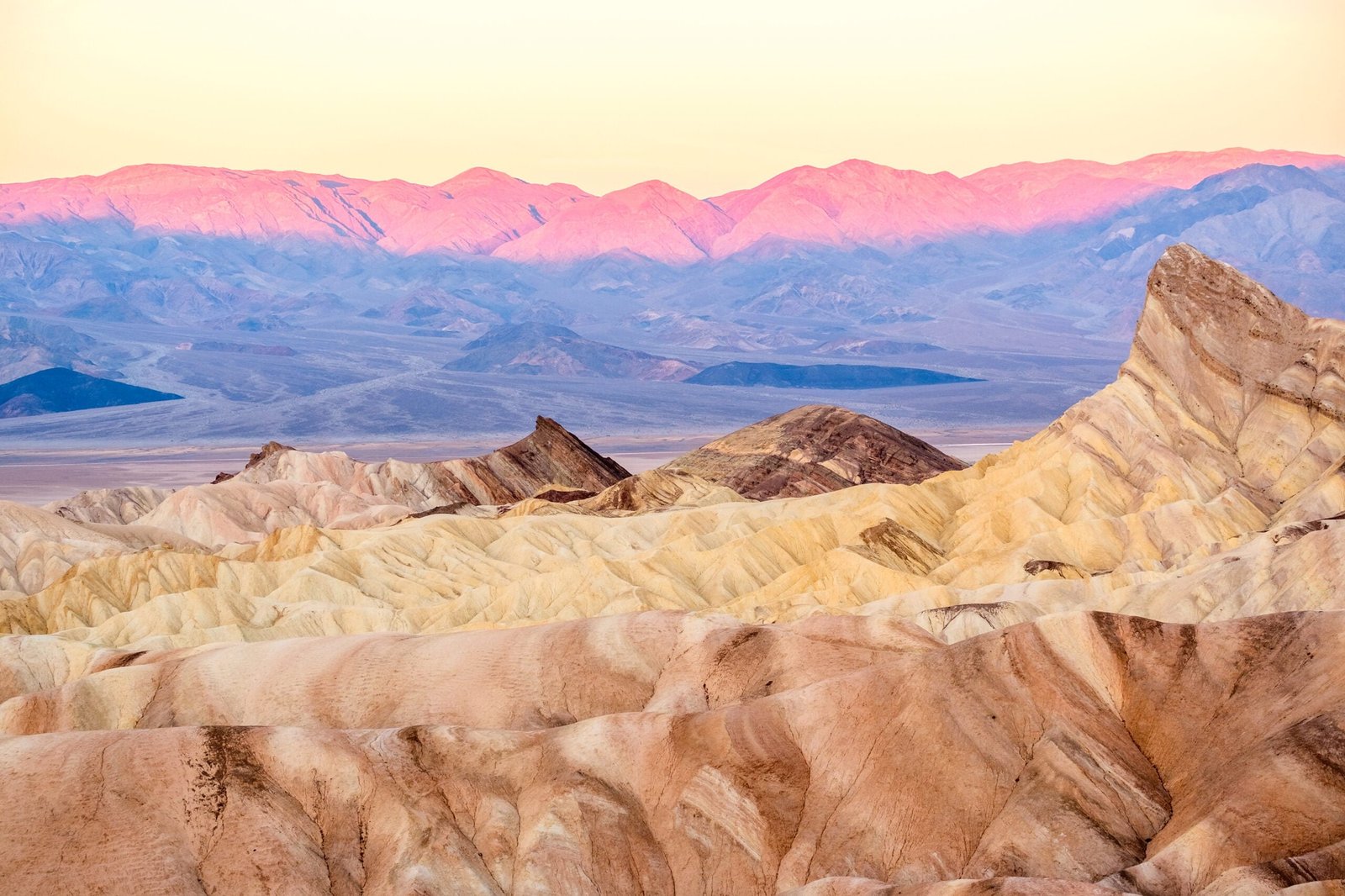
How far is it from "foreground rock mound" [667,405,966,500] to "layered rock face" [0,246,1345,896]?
1662 inches

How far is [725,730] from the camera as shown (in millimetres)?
34750

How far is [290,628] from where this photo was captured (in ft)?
207

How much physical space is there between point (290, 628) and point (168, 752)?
3049cm

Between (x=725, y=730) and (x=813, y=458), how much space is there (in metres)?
79.5

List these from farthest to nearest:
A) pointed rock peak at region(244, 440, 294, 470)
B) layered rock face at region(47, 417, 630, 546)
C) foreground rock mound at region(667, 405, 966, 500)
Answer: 1. pointed rock peak at region(244, 440, 294, 470)
2. foreground rock mound at region(667, 405, 966, 500)
3. layered rock face at region(47, 417, 630, 546)

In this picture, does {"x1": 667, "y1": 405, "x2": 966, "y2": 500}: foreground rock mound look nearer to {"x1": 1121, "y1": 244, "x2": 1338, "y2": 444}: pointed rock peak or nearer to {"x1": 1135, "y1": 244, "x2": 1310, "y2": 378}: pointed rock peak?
{"x1": 1121, "y1": 244, "x2": 1338, "y2": 444}: pointed rock peak

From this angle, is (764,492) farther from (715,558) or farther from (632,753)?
(632,753)

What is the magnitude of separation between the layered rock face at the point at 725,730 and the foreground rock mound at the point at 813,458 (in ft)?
139

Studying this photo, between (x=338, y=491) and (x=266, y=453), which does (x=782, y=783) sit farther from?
(x=266, y=453)

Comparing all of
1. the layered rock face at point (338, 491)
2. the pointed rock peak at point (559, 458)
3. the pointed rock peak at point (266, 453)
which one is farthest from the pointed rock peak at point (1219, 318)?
the pointed rock peak at point (266, 453)

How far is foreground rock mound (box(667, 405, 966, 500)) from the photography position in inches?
4326

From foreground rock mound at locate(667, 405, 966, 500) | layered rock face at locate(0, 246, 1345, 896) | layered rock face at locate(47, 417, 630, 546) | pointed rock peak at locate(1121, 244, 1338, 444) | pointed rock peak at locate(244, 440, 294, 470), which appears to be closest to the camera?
layered rock face at locate(0, 246, 1345, 896)

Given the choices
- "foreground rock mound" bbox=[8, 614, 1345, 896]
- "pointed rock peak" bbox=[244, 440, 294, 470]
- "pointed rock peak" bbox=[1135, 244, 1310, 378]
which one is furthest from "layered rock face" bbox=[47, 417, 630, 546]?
"foreground rock mound" bbox=[8, 614, 1345, 896]

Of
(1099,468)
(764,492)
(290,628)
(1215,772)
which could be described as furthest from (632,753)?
(764,492)
